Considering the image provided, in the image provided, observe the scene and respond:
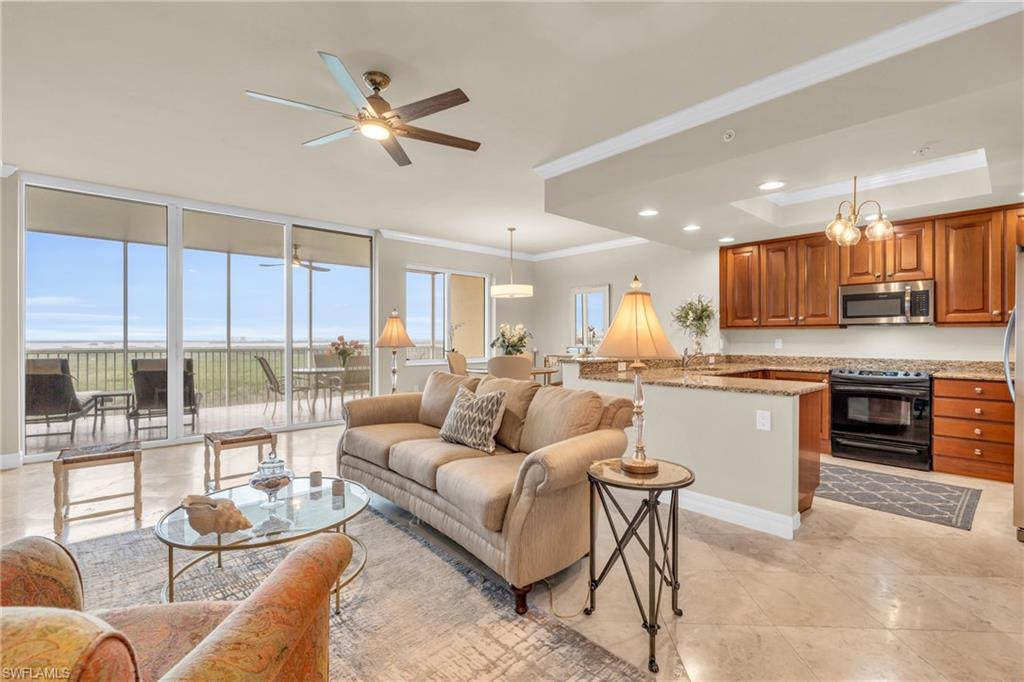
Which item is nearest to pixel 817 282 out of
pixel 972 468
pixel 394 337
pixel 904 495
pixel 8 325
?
pixel 972 468

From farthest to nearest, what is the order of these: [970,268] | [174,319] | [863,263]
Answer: [174,319], [863,263], [970,268]

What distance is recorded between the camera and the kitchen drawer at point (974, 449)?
3791mm

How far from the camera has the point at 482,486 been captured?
2.20 m

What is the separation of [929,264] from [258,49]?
218 inches

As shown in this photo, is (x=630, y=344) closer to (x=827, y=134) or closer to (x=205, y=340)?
(x=827, y=134)

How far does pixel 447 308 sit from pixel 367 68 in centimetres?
510

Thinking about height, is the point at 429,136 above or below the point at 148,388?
above

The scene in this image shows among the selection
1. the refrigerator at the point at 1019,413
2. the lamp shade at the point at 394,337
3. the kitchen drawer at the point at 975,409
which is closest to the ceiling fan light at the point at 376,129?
the lamp shade at the point at 394,337

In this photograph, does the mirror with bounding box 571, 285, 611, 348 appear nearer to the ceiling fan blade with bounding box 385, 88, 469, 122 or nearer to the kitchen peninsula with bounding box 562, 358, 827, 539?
the kitchen peninsula with bounding box 562, 358, 827, 539

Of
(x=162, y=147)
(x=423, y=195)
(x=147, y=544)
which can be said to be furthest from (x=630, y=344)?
(x=162, y=147)

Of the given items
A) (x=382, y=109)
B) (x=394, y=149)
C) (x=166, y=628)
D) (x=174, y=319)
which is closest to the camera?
(x=166, y=628)

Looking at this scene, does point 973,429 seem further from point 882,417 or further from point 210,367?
point 210,367

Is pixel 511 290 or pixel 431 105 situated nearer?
pixel 431 105

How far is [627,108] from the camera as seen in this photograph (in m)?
2.99
